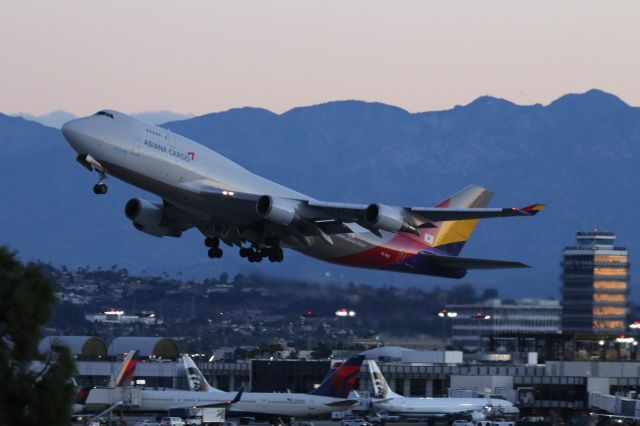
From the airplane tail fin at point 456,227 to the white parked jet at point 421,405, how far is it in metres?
18.9

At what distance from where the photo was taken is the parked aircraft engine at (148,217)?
58.5m

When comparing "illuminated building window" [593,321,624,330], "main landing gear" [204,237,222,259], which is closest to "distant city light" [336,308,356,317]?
"main landing gear" [204,237,222,259]

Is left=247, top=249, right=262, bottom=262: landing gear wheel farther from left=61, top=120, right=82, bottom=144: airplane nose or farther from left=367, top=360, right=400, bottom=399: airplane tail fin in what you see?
left=367, top=360, right=400, bottom=399: airplane tail fin

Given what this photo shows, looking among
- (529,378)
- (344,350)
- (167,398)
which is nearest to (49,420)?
(167,398)

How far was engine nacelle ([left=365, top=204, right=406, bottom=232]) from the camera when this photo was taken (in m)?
55.1

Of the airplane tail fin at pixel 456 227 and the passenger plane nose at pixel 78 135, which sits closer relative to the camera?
the passenger plane nose at pixel 78 135

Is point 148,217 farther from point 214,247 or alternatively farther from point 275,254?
point 275,254

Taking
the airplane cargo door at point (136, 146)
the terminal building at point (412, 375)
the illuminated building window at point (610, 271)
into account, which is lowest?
the terminal building at point (412, 375)

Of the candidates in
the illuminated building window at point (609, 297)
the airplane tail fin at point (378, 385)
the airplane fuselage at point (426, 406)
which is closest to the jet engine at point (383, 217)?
the airplane tail fin at point (378, 385)

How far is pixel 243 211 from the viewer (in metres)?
55.5

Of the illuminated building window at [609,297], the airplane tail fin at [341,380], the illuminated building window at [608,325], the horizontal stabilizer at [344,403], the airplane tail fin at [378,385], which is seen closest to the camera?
the horizontal stabilizer at [344,403]

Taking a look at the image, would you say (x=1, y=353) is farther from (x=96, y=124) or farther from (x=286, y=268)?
(x=286, y=268)

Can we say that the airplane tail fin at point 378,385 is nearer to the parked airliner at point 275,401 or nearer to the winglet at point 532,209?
the parked airliner at point 275,401

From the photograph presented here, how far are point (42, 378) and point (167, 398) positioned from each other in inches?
1851
